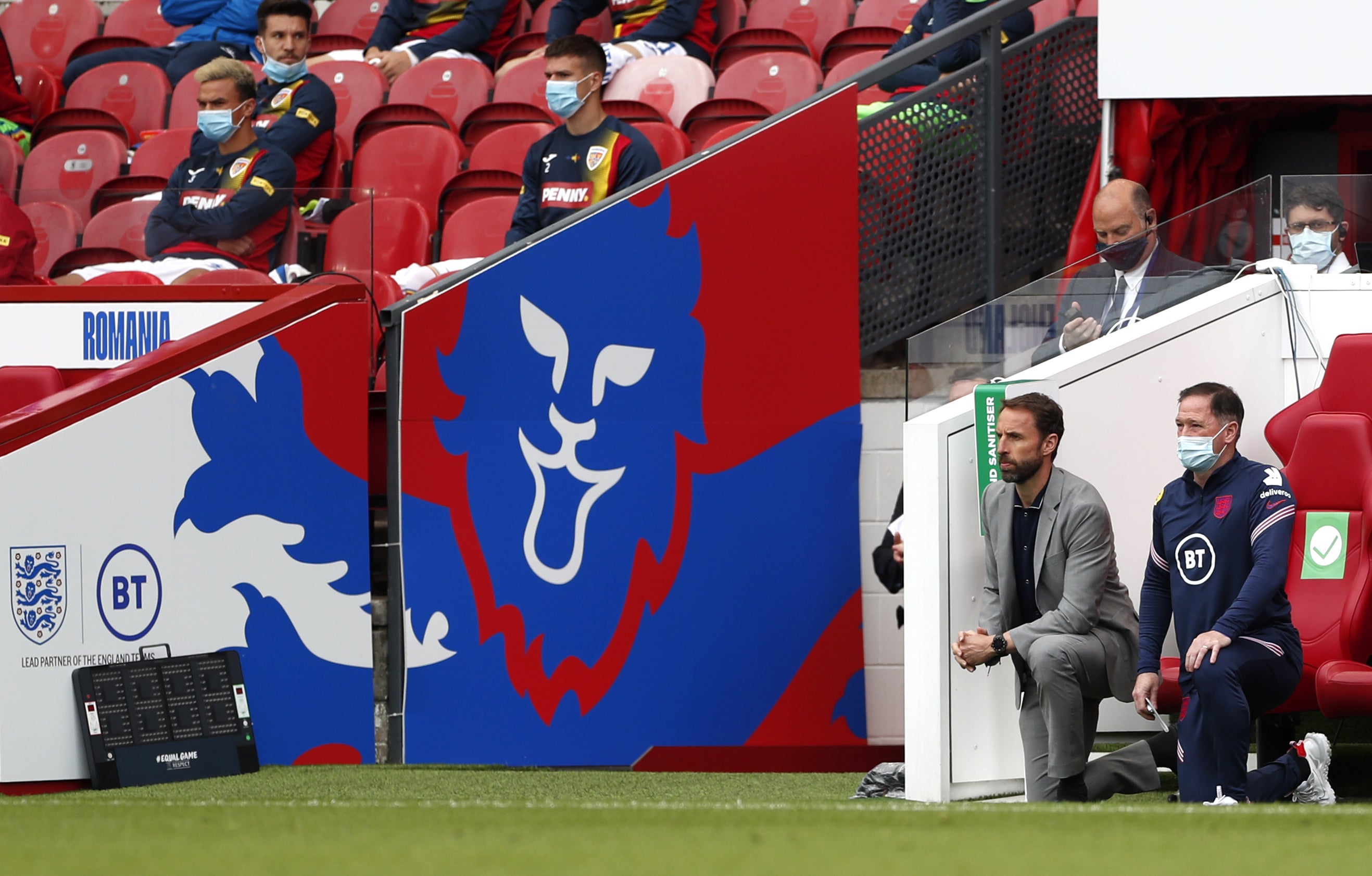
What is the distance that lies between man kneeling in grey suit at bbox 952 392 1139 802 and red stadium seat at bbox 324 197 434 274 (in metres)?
2.44

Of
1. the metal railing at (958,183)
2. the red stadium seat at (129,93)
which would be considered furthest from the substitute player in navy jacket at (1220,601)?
the red stadium seat at (129,93)

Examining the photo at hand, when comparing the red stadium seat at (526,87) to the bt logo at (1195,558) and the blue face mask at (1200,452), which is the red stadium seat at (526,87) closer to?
the blue face mask at (1200,452)

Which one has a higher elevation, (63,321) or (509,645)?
(63,321)

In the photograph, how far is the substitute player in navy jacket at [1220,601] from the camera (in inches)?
160

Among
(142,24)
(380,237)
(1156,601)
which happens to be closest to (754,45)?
(380,237)

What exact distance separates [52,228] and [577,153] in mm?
1916

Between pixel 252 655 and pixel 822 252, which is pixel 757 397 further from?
pixel 252 655

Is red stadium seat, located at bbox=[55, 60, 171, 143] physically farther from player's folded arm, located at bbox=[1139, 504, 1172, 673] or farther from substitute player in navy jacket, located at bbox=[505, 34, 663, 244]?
player's folded arm, located at bbox=[1139, 504, 1172, 673]

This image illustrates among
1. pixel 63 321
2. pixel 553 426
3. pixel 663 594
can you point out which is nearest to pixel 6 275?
pixel 63 321

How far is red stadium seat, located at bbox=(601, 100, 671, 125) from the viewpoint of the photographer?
740 centimetres

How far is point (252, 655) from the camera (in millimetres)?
5281

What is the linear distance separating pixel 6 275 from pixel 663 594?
2653 millimetres

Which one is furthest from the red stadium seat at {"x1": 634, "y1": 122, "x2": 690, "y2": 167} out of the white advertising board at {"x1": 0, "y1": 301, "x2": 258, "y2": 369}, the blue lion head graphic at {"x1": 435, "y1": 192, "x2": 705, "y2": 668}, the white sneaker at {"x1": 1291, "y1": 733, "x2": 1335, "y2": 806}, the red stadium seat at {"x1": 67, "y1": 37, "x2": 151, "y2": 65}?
the red stadium seat at {"x1": 67, "y1": 37, "x2": 151, "y2": 65}

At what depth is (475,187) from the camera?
7059 mm
